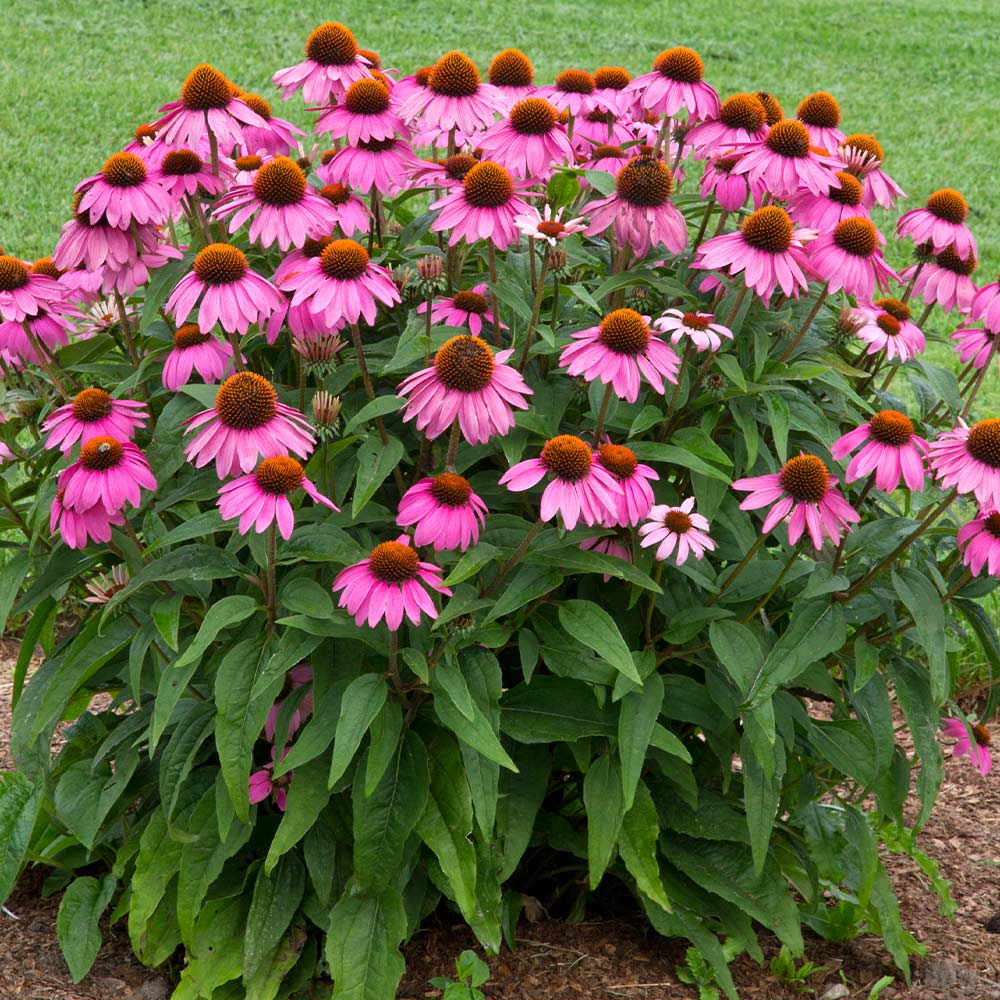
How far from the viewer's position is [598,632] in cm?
238

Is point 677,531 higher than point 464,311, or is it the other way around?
point 464,311

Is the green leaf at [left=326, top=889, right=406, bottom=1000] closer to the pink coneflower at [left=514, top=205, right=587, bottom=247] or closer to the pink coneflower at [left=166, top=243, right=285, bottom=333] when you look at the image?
the pink coneflower at [left=166, top=243, right=285, bottom=333]

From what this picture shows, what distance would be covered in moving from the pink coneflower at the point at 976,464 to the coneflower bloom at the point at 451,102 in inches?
46.5

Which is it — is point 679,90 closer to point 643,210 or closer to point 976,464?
point 643,210

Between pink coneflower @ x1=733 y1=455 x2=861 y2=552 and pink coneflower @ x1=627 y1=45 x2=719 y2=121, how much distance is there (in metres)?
0.86

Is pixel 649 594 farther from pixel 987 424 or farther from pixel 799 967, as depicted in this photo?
pixel 799 967

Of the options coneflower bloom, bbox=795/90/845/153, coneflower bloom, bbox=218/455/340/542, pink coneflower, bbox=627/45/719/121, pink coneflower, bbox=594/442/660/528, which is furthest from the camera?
coneflower bloom, bbox=795/90/845/153

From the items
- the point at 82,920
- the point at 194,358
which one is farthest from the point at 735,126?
the point at 82,920

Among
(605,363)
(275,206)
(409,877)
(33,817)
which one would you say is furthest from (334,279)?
(33,817)

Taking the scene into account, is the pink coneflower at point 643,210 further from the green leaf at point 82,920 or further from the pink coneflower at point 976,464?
the green leaf at point 82,920

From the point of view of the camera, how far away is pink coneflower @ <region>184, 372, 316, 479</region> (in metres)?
2.20

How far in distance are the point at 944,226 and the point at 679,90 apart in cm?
65

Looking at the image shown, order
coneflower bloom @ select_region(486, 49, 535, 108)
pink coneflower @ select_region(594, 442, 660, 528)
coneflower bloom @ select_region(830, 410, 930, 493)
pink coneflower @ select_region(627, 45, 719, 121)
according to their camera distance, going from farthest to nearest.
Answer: coneflower bloom @ select_region(486, 49, 535, 108)
pink coneflower @ select_region(627, 45, 719, 121)
coneflower bloom @ select_region(830, 410, 930, 493)
pink coneflower @ select_region(594, 442, 660, 528)

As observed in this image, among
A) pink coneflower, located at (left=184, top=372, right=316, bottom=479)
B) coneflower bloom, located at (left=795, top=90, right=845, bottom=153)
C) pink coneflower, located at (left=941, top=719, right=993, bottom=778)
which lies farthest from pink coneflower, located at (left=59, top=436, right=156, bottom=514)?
pink coneflower, located at (left=941, top=719, right=993, bottom=778)
